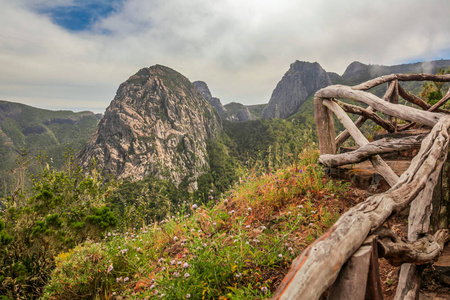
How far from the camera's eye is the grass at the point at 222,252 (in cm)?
230

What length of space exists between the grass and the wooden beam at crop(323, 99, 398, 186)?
81cm

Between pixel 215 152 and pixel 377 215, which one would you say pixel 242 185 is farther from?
pixel 215 152

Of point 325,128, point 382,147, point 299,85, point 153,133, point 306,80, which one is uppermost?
point 306,80

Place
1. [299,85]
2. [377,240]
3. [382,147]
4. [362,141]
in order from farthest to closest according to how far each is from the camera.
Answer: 1. [299,85]
2. [362,141]
3. [382,147]
4. [377,240]

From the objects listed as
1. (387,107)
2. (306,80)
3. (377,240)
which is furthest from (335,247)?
(306,80)

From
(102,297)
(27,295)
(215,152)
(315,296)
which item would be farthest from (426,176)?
(215,152)

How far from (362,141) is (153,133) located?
131992 mm

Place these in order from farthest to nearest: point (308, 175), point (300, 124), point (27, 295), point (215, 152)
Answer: point (215, 152) < point (300, 124) < point (308, 175) < point (27, 295)

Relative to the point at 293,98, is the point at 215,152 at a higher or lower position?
lower

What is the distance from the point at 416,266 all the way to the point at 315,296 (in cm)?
147

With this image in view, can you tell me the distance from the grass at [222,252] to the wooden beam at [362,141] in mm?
811

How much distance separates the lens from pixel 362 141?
3297 millimetres

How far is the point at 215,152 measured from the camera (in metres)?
138

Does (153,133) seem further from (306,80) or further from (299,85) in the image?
(306,80)
